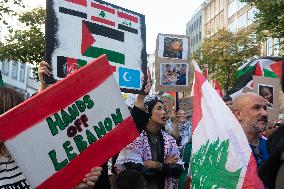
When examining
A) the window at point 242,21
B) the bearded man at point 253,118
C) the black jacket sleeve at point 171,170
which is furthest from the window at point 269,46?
the bearded man at point 253,118

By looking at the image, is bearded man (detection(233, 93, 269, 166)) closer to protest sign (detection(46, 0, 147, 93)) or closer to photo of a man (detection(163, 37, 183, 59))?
protest sign (detection(46, 0, 147, 93))

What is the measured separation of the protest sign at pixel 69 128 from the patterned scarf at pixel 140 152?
5.41 feet

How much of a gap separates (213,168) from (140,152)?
4.44 ft

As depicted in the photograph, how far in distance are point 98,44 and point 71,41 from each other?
224 mm

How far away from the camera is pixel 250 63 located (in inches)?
260

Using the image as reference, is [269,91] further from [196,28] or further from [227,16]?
[196,28]

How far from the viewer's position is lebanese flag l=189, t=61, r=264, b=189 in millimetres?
2719

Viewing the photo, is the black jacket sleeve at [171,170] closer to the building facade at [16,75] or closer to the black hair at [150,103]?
the black hair at [150,103]

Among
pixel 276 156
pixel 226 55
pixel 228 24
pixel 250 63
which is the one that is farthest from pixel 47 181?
pixel 228 24

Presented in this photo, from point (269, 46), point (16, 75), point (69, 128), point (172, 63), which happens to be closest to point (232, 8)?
point (269, 46)

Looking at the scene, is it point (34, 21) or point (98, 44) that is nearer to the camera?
point (98, 44)

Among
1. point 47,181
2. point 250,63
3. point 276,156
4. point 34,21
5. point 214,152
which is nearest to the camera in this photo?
point 276,156

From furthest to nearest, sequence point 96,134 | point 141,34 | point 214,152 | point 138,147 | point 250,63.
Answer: point 250,63
point 138,147
point 141,34
point 214,152
point 96,134

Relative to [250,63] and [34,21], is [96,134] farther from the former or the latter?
[34,21]
